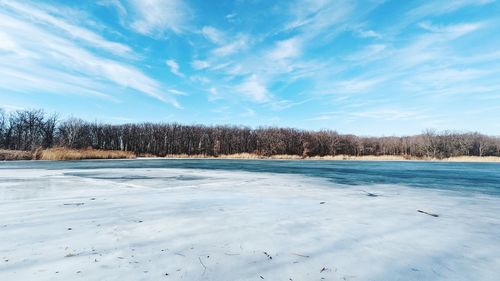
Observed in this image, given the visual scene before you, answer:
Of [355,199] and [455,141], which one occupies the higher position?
[455,141]

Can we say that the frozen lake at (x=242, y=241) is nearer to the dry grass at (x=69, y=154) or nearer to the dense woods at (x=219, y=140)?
the dry grass at (x=69, y=154)

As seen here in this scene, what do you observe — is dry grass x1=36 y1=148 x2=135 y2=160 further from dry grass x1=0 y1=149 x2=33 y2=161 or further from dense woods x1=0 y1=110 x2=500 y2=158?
dense woods x1=0 y1=110 x2=500 y2=158

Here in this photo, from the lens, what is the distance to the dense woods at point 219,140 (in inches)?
1854

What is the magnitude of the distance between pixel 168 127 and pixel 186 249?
55.3 meters

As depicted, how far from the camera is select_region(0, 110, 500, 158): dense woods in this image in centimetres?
4709

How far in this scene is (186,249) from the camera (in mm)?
2205

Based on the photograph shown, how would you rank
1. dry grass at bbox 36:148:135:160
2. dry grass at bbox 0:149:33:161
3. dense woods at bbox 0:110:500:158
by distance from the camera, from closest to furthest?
dry grass at bbox 0:149:33:161 → dry grass at bbox 36:148:135:160 → dense woods at bbox 0:110:500:158

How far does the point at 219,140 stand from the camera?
181ft

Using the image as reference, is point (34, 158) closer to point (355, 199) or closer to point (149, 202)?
point (149, 202)

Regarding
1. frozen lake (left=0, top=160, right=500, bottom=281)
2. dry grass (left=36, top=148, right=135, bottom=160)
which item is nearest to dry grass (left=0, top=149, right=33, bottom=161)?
dry grass (left=36, top=148, right=135, bottom=160)

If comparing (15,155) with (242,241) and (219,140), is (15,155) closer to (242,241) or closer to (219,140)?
(242,241)

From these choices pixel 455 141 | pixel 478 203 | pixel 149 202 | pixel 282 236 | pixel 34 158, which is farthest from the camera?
pixel 455 141

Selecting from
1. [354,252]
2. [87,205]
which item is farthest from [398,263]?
[87,205]

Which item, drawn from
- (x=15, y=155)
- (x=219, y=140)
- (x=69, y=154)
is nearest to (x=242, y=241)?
(x=69, y=154)
